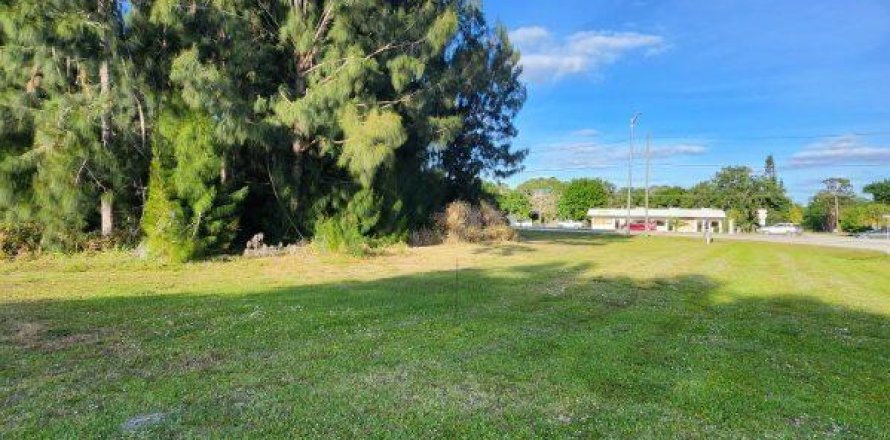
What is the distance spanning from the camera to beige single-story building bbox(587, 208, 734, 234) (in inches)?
3278

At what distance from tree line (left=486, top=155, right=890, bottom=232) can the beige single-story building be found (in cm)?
227

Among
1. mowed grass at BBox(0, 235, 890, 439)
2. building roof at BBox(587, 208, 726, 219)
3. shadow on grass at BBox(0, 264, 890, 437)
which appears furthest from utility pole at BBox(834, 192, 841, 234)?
shadow on grass at BBox(0, 264, 890, 437)

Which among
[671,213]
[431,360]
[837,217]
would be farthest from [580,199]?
[431,360]

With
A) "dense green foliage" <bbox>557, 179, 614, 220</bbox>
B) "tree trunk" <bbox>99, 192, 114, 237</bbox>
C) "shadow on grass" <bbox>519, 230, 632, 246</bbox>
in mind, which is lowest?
"shadow on grass" <bbox>519, 230, 632, 246</bbox>

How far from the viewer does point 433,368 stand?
17.3ft

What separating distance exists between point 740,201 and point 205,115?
86.7 metres

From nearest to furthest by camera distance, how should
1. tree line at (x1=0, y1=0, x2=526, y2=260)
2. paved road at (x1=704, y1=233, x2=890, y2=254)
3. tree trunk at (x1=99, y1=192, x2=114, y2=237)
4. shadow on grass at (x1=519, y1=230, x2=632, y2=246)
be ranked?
tree line at (x1=0, y1=0, x2=526, y2=260)
tree trunk at (x1=99, y1=192, x2=114, y2=237)
shadow on grass at (x1=519, y1=230, x2=632, y2=246)
paved road at (x1=704, y1=233, x2=890, y2=254)

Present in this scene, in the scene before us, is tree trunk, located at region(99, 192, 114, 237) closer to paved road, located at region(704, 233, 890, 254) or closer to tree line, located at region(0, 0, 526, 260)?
tree line, located at region(0, 0, 526, 260)

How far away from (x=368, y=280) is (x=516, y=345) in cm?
650

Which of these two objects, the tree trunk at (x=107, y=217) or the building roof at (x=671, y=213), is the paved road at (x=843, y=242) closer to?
the building roof at (x=671, y=213)

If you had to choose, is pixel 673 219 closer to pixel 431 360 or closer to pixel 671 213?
pixel 671 213

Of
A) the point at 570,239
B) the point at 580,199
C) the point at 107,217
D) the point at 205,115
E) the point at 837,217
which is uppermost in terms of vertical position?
the point at 580,199

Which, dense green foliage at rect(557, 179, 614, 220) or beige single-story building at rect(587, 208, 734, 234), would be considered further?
dense green foliage at rect(557, 179, 614, 220)

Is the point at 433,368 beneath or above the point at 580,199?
beneath
